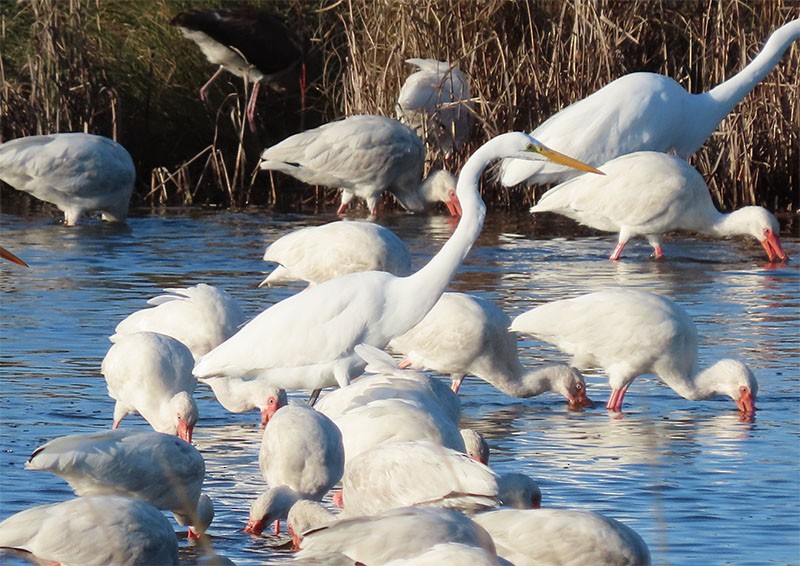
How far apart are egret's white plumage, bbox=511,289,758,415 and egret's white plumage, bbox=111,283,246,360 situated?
1.35m

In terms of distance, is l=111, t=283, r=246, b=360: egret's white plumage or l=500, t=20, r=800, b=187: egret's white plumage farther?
l=500, t=20, r=800, b=187: egret's white plumage

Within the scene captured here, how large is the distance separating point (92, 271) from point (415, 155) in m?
3.52

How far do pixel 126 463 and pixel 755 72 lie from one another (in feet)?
26.0

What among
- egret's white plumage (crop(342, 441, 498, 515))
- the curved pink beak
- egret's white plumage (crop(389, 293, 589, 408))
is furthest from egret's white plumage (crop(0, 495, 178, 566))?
the curved pink beak

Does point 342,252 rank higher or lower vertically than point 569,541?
higher

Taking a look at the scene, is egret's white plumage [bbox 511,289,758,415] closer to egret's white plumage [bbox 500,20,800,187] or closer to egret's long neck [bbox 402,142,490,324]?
egret's long neck [bbox 402,142,490,324]

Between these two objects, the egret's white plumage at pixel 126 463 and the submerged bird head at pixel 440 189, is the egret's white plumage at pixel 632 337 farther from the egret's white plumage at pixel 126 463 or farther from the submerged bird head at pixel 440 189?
the submerged bird head at pixel 440 189

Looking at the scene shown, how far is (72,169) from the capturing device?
42.4 feet

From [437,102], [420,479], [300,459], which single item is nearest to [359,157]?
[437,102]

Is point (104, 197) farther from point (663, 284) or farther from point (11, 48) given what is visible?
point (663, 284)

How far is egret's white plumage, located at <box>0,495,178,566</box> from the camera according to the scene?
4219mm

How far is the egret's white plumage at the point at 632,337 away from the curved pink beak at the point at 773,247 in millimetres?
3938

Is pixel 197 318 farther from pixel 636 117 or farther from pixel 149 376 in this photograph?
pixel 636 117

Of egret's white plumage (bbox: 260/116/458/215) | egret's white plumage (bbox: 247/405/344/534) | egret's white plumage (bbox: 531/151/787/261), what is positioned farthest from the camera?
egret's white plumage (bbox: 260/116/458/215)
